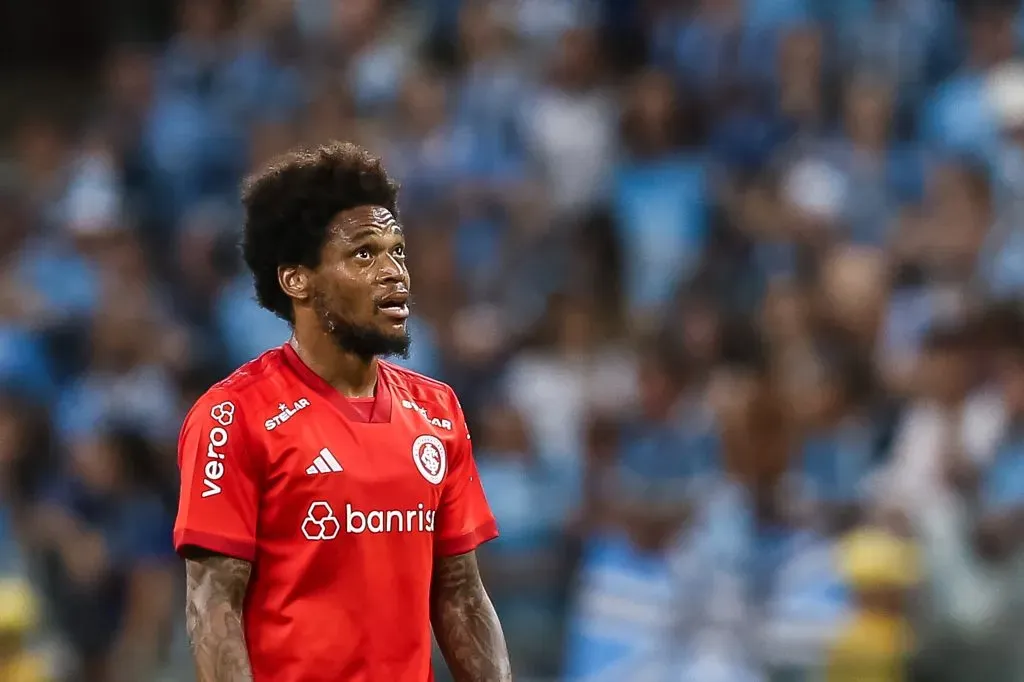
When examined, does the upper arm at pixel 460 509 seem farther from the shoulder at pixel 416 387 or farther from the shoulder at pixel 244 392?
the shoulder at pixel 244 392

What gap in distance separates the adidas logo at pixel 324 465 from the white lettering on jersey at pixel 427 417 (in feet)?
0.97

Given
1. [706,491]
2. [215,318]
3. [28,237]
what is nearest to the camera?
[706,491]

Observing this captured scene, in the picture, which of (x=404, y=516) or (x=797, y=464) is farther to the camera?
(x=797, y=464)

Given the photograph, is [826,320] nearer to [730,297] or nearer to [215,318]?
[730,297]

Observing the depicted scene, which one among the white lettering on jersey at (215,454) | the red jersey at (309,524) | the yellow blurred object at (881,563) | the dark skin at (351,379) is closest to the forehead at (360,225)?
the dark skin at (351,379)

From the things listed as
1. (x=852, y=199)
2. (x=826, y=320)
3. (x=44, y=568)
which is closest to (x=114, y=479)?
(x=44, y=568)

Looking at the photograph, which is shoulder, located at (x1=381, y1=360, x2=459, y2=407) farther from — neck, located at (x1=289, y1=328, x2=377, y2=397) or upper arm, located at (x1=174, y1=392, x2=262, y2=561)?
upper arm, located at (x1=174, y1=392, x2=262, y2=561)

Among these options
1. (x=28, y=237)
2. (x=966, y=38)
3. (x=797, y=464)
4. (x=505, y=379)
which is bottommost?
(x=797, y=464)

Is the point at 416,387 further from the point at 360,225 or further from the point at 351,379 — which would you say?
the point at 360,225

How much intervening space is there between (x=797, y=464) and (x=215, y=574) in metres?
4.28

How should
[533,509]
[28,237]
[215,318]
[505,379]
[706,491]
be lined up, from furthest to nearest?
[28,237] < [215,318] < [505,379] < [533,509] < [706,491]

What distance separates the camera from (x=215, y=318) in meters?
9.38

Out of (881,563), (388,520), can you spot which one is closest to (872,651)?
(881,563)

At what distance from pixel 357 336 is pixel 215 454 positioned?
1.41 feet
